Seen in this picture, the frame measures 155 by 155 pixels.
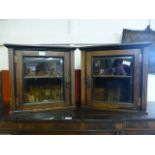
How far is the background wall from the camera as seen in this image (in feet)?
7.04

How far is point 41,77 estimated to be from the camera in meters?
1.81

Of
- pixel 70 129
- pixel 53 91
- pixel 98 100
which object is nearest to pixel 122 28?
pixel 98 100

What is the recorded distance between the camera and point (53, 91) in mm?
1887

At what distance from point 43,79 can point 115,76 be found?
0.69 meters

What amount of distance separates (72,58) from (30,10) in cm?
56

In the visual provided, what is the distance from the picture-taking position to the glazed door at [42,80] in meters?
1.72

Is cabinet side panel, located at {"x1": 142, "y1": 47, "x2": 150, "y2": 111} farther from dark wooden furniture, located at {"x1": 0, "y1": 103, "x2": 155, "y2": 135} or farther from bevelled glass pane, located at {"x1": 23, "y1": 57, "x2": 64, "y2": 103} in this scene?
bevelled glass pane, located at {"x1": 23, "y1": 57, "x2": 64, "y2": 103}

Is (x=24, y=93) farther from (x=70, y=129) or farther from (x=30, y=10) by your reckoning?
(x=30, y=10)

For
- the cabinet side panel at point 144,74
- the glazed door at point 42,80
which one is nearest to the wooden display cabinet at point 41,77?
the glazed door at point 42,80

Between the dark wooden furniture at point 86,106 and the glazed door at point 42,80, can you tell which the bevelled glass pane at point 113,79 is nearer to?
the dark wooden furniture at point 86,106

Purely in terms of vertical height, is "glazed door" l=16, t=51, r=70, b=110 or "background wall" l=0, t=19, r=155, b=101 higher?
"background wall" l=0, t=19, r=155, b=101

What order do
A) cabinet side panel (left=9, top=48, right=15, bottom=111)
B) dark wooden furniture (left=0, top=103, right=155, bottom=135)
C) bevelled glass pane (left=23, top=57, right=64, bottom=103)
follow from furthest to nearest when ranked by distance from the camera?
bevelled glass pane (left=23, top=57, right=64, bottom=103)
cabinet side panel (left=9, top=48, right=15, bottom=111)
dark wooden furniture (left=0, top=103, right=155, bottom=135)

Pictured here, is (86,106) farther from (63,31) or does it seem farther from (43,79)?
(63,31)

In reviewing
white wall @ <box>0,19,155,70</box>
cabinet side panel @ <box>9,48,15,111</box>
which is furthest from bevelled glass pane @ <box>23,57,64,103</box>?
white wall @ <box>0,19,155,70</box>
